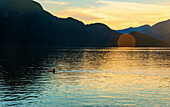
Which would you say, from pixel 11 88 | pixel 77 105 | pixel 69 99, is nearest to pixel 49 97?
pixel 69 99

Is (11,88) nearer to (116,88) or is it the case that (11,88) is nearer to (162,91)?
(116,88)

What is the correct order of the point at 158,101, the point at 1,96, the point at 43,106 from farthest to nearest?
the point at 1,96 < the point at 158,101 < the point at 43,106

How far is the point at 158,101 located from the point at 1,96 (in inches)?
924

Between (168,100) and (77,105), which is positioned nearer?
(77,105)

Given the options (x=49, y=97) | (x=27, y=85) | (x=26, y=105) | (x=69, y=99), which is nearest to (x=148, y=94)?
(x=69, y=99)

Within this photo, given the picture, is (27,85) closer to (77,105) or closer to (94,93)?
(94,93)

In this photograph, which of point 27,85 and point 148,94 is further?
point 27,85

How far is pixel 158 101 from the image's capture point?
3553 cm

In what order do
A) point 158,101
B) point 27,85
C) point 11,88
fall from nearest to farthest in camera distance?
point 158,101
point 11,88
point 27,85

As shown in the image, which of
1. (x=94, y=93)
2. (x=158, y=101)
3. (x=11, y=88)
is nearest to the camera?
(x=158, y=101)

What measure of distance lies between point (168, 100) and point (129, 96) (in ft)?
18.9

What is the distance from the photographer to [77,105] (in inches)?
1294

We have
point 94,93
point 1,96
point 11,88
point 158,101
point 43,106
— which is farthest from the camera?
point 11,88

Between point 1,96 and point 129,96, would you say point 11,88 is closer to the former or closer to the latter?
point 1,96
